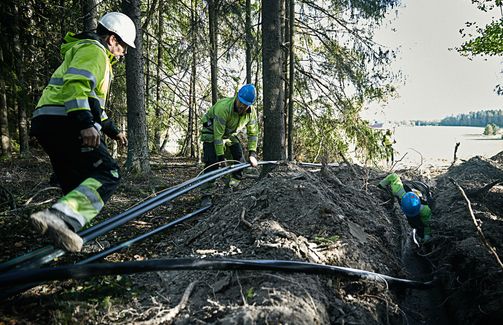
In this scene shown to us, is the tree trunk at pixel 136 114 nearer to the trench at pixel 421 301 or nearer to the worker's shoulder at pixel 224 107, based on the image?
the worker's shoulder at pixel 224 107

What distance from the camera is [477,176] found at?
921 centimetres

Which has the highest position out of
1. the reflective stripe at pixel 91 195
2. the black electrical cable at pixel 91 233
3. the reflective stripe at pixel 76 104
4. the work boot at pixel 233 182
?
A: the reflective stripe at pixel 76 104

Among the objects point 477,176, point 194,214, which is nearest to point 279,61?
point 194,214

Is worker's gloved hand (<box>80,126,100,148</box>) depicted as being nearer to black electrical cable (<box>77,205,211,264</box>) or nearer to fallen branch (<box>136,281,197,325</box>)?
black electrical cable (<box>77,205,211,264</box>)

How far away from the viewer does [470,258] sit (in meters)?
4.25

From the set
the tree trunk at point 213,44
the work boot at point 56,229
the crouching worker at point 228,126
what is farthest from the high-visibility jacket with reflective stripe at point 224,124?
the tree trunk at point 213,44

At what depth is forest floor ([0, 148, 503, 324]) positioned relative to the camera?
2.30 meters

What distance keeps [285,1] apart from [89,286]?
10.4 metres

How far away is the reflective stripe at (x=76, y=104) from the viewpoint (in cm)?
277

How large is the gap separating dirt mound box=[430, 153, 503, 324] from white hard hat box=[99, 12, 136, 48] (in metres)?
3.72

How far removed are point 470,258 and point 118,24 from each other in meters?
4.47

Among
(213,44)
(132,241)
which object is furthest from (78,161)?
(213,44)

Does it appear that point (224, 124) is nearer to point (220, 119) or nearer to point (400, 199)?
point (220, 119)

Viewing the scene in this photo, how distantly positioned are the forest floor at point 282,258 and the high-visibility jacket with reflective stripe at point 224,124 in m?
0.80
